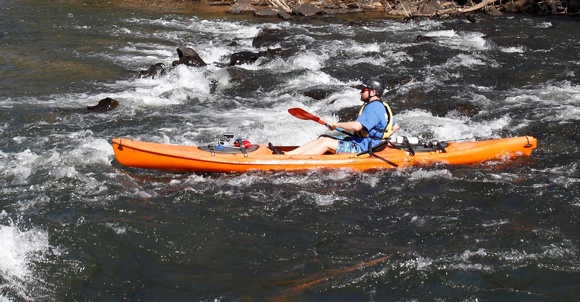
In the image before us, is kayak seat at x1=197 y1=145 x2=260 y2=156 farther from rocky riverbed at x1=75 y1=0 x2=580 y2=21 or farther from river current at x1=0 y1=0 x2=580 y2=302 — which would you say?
rocky riverbed at x1=75 y1=0 x2=580 y2=21

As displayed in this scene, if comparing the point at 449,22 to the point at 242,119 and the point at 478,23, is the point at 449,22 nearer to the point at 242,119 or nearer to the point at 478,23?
the point at 478,23

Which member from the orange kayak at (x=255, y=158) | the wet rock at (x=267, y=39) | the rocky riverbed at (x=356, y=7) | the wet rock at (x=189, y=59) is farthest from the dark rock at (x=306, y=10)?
the orange kayak at (x=255, y=158)

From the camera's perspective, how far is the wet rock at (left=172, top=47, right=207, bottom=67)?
458 inches

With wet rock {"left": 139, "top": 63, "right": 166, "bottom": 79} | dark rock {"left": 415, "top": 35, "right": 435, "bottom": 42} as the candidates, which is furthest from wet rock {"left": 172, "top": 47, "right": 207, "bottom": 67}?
dark rock {"left": 415, "top": 35, "right": 435, "bottom": 42}

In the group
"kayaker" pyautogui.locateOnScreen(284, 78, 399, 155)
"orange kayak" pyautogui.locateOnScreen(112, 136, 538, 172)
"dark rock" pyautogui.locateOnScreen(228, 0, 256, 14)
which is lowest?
"dark rock" pyautogui.locateOnScreen(228, 0, 256, 14)

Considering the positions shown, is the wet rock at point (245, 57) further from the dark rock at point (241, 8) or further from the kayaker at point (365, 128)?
the dark rock at point (241, 8)

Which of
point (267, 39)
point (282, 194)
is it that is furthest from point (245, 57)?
point (282, 194)

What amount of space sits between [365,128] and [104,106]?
13.5 ft

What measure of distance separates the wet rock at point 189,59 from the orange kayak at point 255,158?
16.2 feet

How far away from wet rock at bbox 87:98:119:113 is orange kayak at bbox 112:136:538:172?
2.61 m

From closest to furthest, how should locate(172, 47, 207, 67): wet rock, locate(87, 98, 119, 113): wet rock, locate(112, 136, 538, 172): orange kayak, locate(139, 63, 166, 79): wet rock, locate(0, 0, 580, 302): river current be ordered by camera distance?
locate(0, 0, 580, 302): river current
locate(112, 136, 538, 172): orange kayak
locate(87, 98, 119, 113): wet rock
locate(139, 63, 166, 79): wet rock
locate(172, 47, 207, 67): wet rock

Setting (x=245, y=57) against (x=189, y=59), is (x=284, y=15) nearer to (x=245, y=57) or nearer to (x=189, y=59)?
(x=245, y=57)

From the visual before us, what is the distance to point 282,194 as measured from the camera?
20.9 ft

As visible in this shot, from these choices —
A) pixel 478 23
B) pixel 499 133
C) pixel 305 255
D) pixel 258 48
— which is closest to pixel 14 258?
pixel 305 255
